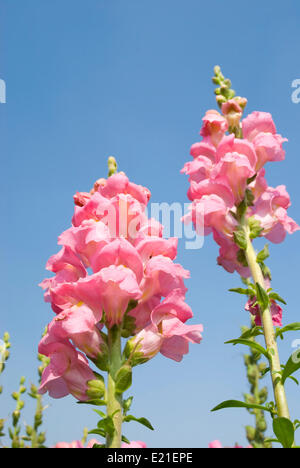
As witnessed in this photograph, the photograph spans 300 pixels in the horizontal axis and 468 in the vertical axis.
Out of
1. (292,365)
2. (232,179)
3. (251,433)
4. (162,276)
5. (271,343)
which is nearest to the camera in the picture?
(162,276)

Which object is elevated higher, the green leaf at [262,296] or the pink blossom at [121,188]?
the pink blossom at [121,188]

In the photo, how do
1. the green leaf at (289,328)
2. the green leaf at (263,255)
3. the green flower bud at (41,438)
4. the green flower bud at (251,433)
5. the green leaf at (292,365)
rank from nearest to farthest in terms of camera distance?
1. the green leaf at (292,365)
2. the green leaf at (289,328)
3. the green leaf at (263,255)
4. the green flower bud at (41,438)
5. the green flower bud at (251,433)

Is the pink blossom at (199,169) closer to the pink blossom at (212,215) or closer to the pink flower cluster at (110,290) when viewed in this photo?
the pink blossom at (212,215)

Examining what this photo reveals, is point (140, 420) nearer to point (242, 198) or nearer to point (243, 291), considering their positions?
point (243, 291)

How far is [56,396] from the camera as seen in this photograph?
6.30ft

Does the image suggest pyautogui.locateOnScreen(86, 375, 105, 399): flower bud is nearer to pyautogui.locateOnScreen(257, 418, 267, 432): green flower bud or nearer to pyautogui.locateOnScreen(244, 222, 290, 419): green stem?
pyautogui.locateOnScreen(244, 222, 290, 419): green stem

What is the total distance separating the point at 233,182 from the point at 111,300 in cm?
156

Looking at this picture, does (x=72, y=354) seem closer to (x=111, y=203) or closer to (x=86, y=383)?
(x=86, y=383)

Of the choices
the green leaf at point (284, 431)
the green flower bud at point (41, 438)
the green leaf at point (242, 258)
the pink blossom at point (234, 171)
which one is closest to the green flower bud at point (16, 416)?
the green flower bud at point (41, 438)

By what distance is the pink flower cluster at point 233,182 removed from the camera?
9.84 ft

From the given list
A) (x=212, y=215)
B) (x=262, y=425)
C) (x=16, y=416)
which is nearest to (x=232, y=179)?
(x=212, y=215)

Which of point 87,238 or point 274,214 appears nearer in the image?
point 87,238

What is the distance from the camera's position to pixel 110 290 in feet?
5.88
